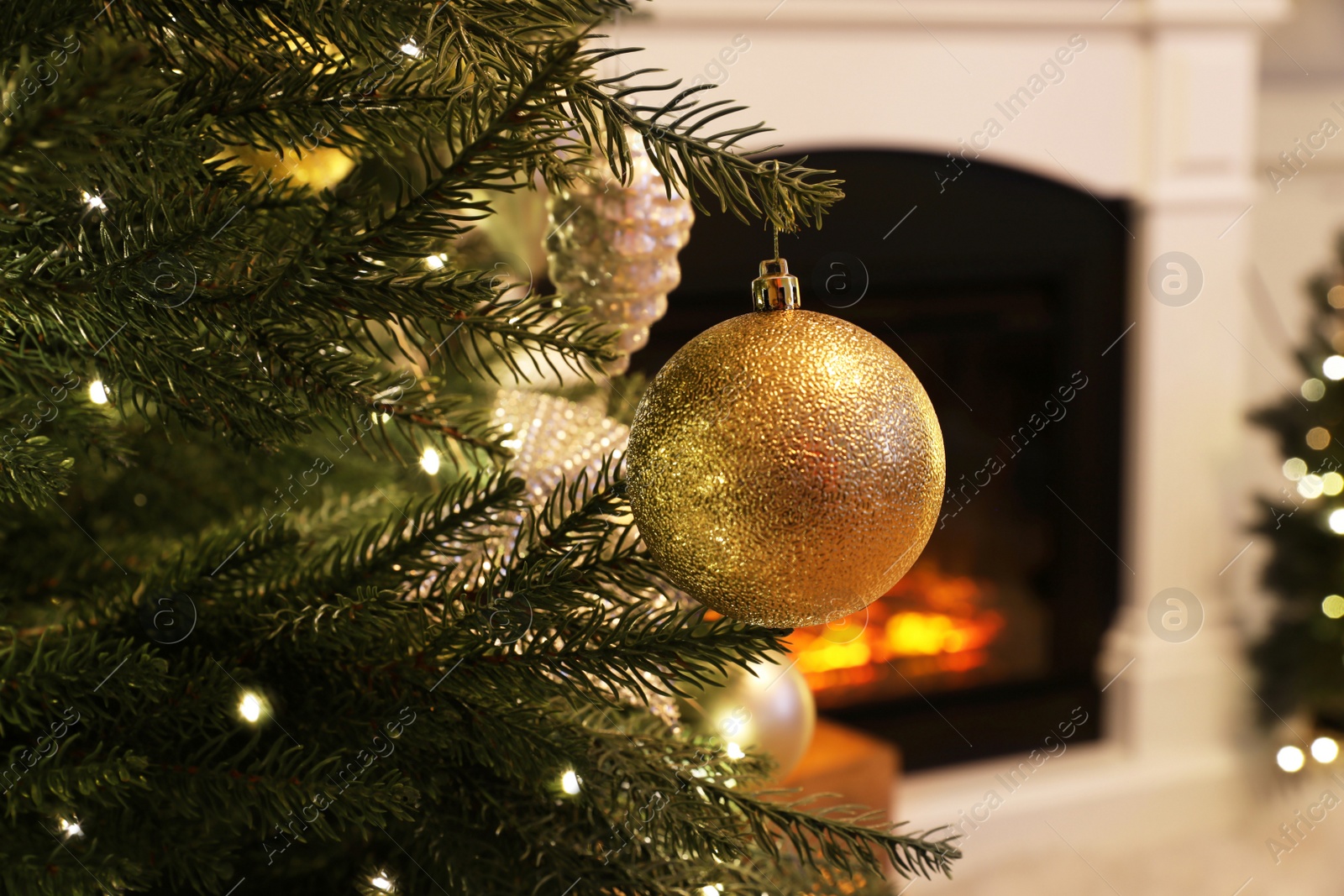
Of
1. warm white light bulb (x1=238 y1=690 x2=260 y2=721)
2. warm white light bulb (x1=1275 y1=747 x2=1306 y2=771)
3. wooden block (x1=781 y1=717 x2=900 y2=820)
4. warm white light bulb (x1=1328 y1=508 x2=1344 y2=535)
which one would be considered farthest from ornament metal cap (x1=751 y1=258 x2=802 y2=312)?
warm white light bulb (x1=1275 y1=747 x2=1306 y2=771)

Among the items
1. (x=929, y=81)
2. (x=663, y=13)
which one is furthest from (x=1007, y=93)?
(x=663, y=13)

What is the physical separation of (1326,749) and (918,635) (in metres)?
0.79

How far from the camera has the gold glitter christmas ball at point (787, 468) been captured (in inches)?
13.9

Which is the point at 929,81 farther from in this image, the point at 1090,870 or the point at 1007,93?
the point at 1090,870

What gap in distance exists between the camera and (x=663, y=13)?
1.63 meters

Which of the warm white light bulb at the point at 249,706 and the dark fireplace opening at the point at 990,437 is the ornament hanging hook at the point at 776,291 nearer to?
the warm white light bulb at the point at 249,706

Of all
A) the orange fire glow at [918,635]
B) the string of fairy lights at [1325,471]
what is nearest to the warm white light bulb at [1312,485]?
the string of fairy lights at [1325,471]

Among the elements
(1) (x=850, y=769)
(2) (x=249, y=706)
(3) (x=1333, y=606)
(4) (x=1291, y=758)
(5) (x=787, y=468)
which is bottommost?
(2) (x=249, y=706)

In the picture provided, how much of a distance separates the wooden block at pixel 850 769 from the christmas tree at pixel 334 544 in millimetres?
672

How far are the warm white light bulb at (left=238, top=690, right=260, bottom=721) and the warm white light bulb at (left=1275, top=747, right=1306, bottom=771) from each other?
2.22 meters

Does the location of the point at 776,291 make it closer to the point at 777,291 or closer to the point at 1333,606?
the point at 777,291

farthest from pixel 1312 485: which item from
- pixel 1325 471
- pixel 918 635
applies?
pixel 918 635

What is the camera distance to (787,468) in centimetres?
35

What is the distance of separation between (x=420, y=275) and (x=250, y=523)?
0.20 meters
